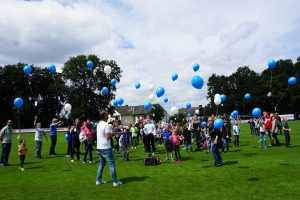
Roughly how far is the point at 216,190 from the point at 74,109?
53.4 m

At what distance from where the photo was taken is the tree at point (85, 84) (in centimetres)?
5784

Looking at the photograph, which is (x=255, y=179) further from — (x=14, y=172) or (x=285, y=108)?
(x=285, y=108)

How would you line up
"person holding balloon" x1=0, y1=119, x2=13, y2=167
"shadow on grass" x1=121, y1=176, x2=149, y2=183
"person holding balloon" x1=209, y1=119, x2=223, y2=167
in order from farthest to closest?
"person holding balloon" x1=0, y1=119, x2=13, y2=167, "person holding balloon" x1=209, y1=119, x2=223, y2=167, "shadow on grass" x1=121, y1=176, x2=149, y2=183

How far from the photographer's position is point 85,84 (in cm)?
5944

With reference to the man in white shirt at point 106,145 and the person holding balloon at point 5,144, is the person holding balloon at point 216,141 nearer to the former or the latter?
the man in white shirt at point 106,145

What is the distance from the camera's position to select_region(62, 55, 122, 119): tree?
57.8m

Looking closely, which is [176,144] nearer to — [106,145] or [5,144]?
[106,145]

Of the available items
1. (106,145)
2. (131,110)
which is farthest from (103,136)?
(131,110)

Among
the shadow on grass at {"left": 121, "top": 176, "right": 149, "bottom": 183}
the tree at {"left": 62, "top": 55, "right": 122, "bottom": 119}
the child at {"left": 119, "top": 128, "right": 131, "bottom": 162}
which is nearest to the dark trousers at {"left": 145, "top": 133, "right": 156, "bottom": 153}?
the child at {"left": 119, "top": 128, "right": 131, "bottom": 162}

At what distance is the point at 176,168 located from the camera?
10.7 meters

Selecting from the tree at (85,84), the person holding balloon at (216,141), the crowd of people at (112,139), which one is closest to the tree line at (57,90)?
the tree at (85,84)

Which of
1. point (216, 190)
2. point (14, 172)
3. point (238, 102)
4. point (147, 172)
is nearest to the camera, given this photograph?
point (216, 190)

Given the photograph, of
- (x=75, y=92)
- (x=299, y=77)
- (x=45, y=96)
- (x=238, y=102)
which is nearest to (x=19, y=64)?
(x=45, y=96)

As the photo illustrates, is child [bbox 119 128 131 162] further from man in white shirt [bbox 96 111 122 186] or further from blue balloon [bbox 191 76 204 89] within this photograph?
man in white shirt [bbox 96 111 122 186]
